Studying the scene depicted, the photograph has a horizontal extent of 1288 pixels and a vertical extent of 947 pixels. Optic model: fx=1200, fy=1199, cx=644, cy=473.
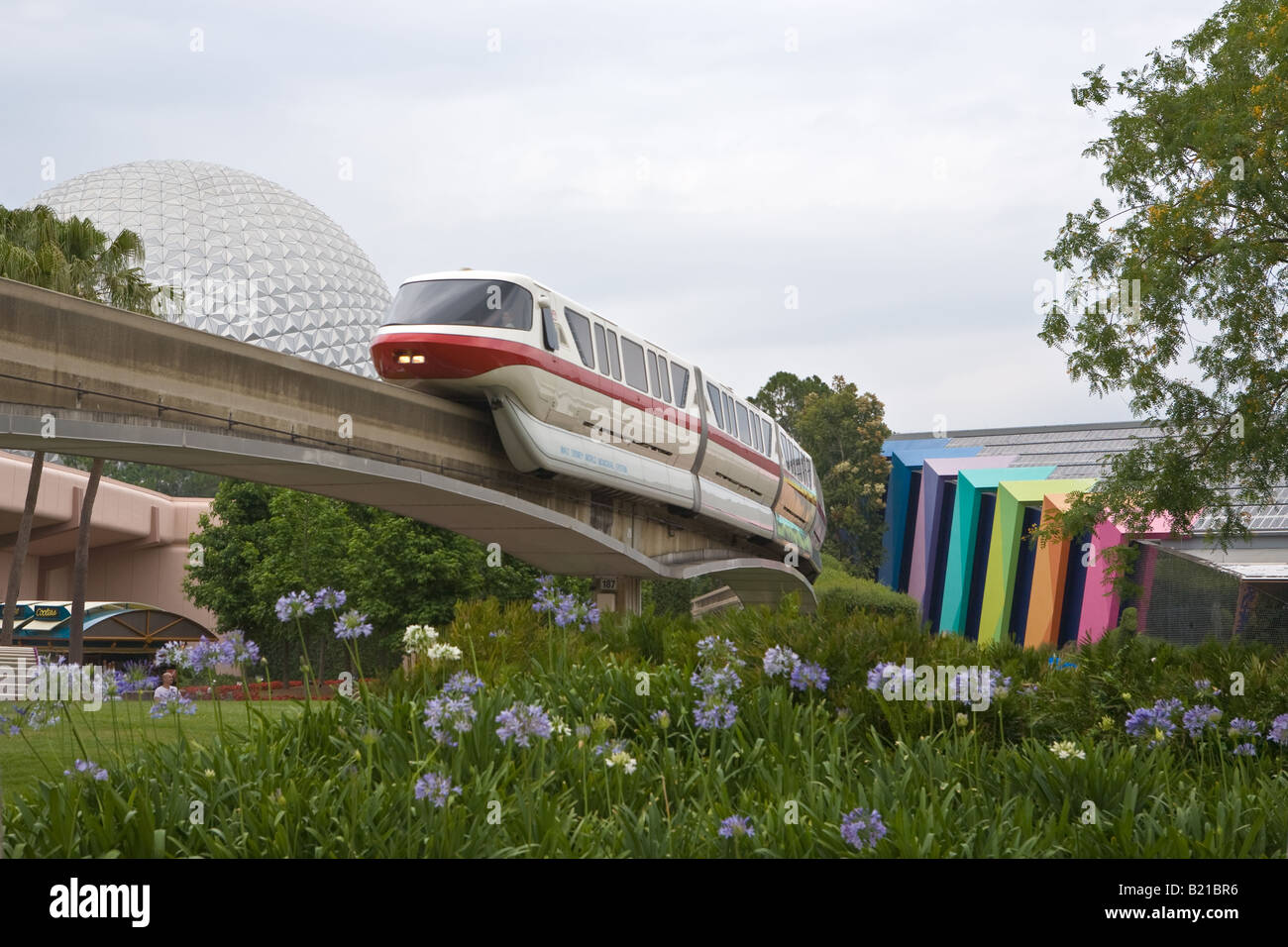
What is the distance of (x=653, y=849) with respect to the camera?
5.53 m

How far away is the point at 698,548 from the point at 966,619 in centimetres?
3621

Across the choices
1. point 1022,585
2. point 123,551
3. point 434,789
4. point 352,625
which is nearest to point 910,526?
point 1022,585

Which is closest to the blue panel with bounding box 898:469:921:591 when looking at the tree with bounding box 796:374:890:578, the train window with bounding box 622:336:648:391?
the tree with bounding box 796:374:890:578

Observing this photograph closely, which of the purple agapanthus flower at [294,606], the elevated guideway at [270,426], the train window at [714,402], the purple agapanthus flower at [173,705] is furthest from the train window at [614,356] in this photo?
the purple agapanthus flower at [173,705]

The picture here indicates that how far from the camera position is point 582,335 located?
888 inches

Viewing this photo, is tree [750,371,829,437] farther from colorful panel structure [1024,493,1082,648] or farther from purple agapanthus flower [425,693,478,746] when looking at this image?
purple agapanthus flower [425,693,478,746]

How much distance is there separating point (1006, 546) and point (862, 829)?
60.3 metres

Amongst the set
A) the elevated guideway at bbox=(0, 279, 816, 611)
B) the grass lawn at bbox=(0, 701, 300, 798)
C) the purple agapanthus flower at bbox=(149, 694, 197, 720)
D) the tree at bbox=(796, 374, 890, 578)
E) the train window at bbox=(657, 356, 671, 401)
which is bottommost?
the grass lawn at bbox=(0, 701, 300, 798)

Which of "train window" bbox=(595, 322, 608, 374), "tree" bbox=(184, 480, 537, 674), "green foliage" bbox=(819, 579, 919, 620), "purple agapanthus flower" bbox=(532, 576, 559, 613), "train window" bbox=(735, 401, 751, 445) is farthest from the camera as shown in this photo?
"green foliage" bbox=(819, 579, 919, 620)

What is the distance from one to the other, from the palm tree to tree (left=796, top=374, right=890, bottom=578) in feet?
168

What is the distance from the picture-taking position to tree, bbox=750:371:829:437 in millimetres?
81938

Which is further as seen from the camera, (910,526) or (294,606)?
(910,526)

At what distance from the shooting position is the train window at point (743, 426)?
1319 inches

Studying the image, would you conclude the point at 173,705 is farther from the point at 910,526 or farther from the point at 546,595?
the point at 910,526
